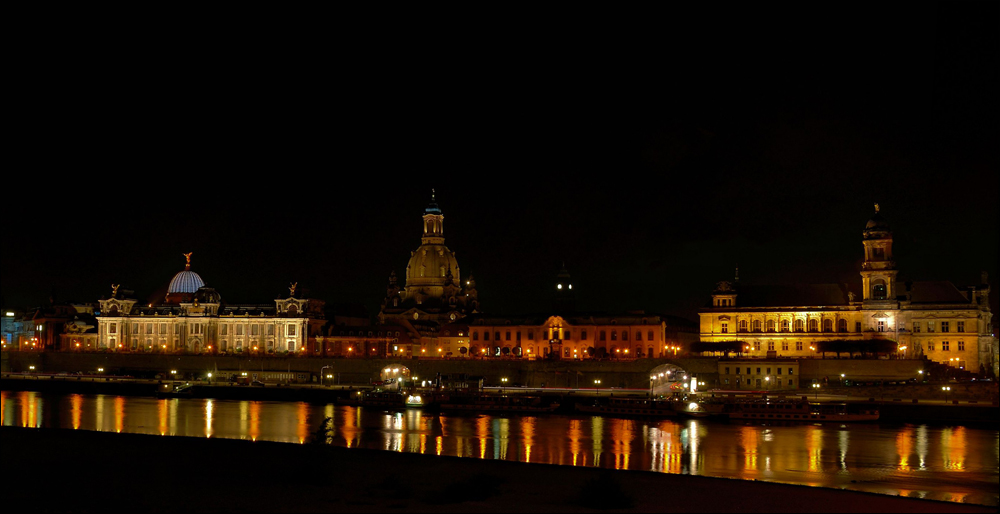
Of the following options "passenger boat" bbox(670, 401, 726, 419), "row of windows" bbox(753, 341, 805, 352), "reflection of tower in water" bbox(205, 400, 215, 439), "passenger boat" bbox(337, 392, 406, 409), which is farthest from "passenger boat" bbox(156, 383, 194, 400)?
"row of windows" bbox(753, 341, 805, 352)

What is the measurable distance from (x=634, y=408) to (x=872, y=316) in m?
30.1

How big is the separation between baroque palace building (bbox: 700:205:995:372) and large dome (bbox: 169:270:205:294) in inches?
2559

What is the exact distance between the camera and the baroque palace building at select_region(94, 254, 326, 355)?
110m

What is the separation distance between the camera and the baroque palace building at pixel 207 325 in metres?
110

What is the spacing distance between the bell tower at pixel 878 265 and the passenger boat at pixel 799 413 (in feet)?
82.4

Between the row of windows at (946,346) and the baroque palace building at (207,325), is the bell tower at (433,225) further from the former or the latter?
the row of windows at (946,346)

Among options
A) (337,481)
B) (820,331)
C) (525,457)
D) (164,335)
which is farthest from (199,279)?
(337,481)

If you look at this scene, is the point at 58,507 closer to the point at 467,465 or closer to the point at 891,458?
the point at 467,465

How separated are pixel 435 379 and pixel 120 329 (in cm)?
4736

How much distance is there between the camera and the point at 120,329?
385 ft

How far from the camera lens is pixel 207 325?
113 meters

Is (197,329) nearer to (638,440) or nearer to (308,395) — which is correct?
(308,395)

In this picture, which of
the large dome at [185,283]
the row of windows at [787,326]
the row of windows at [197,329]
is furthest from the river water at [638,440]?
the large dome at [185,283]

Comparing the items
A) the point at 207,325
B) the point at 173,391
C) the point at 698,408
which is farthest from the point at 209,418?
the point at 207,325
